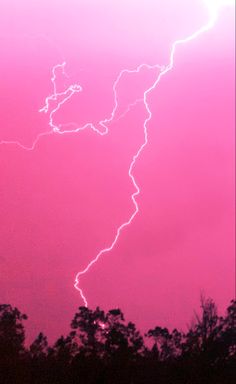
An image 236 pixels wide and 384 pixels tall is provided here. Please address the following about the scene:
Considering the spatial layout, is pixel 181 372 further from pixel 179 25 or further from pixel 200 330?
pixel 179 25

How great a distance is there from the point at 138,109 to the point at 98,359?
5147 mm

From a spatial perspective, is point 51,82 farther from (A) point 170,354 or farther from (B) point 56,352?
(A) point 170,354

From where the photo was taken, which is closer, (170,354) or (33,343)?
(33,343)

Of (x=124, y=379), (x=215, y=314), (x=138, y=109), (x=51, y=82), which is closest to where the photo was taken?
(x=124, y=379)

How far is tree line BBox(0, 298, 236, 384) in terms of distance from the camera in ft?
51.8

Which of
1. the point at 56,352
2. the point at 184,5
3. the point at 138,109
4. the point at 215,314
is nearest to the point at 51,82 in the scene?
the point at 138,109

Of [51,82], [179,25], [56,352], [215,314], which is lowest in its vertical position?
[56,352]

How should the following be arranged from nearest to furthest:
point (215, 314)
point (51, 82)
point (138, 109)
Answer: point (51, 82) → point (138, 109) → point (215, 314)

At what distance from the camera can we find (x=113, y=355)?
18.1 meters

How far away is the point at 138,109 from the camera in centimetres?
1973

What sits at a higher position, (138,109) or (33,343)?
(138,109)

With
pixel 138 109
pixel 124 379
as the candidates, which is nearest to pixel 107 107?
pixel 138 109

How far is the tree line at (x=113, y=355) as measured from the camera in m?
15.8

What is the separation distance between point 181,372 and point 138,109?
5.30m
